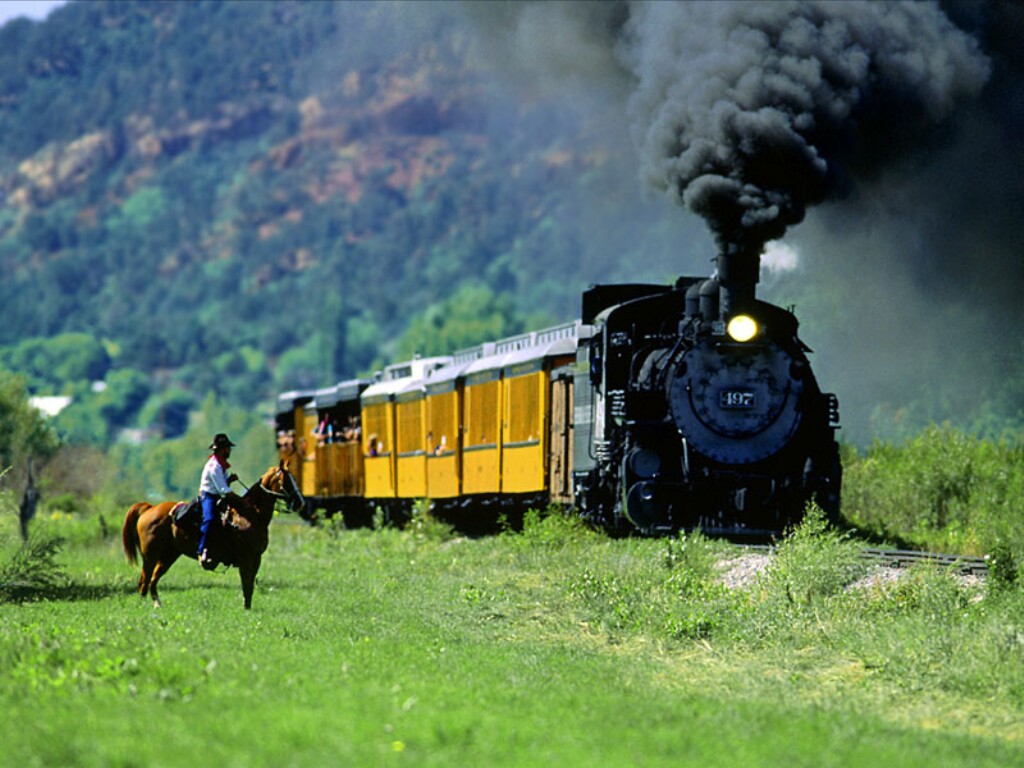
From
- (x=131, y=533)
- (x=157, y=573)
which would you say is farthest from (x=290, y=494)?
(x=131, y=533)

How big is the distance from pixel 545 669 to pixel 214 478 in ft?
18.3

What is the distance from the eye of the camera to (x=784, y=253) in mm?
35188

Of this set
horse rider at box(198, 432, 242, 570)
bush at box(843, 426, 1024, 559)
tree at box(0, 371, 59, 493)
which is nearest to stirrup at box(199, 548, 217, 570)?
horse rider at box(198, 432, 242, 570)

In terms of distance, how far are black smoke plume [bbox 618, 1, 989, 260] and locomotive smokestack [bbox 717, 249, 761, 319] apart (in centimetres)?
51

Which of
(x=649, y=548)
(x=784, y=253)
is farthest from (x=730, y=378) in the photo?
(x=784, y=253)

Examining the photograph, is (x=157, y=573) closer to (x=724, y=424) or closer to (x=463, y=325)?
(x=724, y=424)

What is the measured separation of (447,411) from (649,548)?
13176mm

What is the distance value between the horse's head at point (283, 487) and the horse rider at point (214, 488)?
0.36m

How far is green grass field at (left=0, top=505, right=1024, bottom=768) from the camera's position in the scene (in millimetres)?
8914

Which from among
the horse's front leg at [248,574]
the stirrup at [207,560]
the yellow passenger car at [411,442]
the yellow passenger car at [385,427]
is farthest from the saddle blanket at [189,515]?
the yellow passenger car at [385,427]

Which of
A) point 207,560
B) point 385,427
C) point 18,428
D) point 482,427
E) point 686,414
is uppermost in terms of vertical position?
point 18,428

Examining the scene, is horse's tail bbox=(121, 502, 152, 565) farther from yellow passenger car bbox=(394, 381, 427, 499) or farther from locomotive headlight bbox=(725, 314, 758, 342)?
yellow passenger car bbox=(394, 381, 427, 499)

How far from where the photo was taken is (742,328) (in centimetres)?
2056

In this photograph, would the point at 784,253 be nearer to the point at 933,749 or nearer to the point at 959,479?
the point at 959,479
